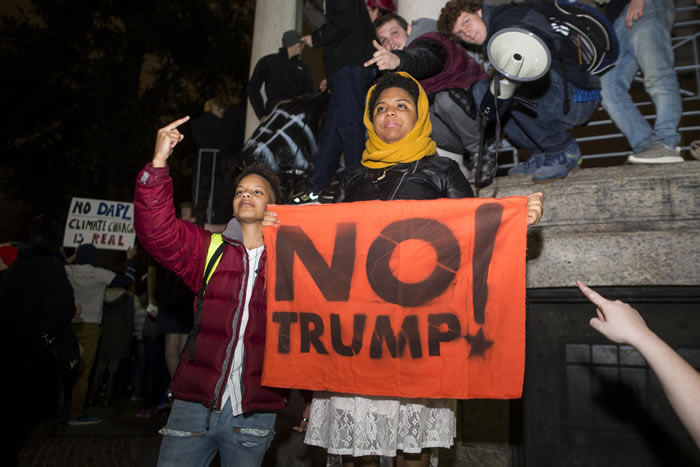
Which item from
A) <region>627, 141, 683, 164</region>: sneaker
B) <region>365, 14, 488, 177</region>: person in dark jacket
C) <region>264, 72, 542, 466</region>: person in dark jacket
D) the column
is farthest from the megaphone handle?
the column

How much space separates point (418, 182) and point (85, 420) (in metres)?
5.89

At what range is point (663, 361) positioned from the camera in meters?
1.51

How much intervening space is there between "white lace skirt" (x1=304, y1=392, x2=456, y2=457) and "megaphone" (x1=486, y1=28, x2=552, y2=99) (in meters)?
2.38

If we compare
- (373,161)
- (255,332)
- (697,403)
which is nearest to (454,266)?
(373,161)

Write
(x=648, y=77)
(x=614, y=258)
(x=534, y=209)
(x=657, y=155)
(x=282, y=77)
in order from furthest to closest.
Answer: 1. (x=282, y=77)
2. (x=648, y=77)
3. (x=657, y=155)
4. (x=614, y=258)
5. (x=534, y=209)

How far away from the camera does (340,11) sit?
5.04 metres

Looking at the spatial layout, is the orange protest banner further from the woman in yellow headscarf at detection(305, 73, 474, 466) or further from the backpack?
the backpack

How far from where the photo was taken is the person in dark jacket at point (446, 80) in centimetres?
413

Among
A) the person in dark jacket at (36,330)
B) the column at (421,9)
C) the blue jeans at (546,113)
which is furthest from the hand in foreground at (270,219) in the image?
the column at (421,9)

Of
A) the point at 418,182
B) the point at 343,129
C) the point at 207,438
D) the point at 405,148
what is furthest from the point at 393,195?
the point at 343,129

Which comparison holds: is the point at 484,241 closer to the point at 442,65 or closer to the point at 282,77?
the point at 442,65

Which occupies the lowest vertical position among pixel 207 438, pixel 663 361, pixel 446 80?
pixel 207 438

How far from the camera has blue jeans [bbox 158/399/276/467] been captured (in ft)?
8.05

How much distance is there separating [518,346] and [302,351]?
113cm
